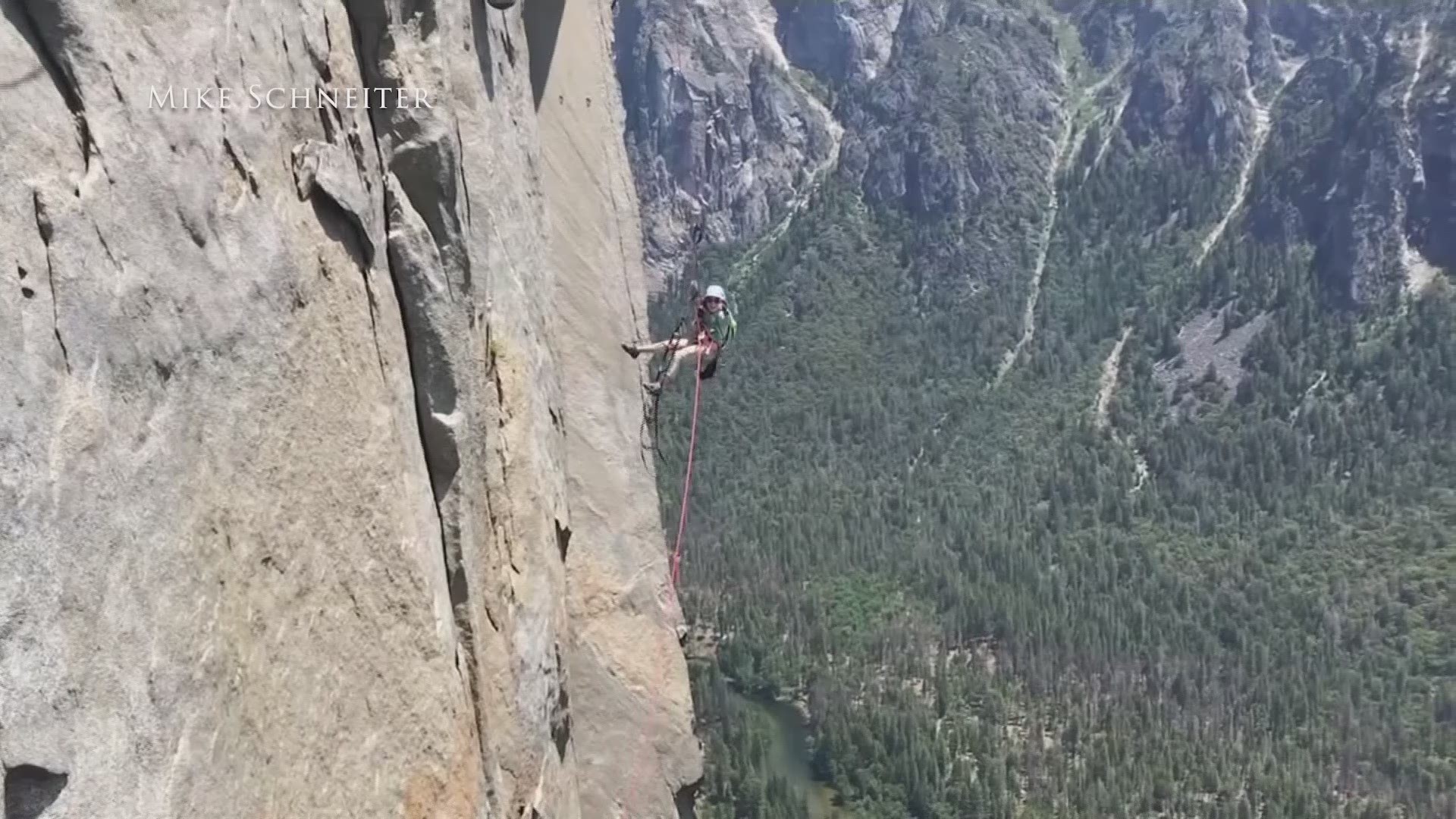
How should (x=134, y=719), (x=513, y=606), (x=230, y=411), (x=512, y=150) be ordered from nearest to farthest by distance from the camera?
1. (x=134, y=719)
2. (x=230, y=411)
3. (x=513, y=606)
4. (x=512, y=150)

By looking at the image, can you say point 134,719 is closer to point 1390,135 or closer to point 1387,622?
point 1387,622

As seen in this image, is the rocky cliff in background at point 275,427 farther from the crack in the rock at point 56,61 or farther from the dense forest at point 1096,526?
the dense forest at point 1096,526

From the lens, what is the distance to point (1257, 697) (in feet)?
334

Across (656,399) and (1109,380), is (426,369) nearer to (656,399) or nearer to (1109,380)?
(656,399)

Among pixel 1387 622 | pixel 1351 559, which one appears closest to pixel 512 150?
pixel 1387 622

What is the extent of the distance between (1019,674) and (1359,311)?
291 ft

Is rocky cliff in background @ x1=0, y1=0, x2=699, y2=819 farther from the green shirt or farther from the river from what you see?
the river

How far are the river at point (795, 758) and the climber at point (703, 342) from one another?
70306 mm

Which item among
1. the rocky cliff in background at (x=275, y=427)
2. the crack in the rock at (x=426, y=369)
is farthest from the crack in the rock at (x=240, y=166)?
the crack in the rock at (x=426, y=369)

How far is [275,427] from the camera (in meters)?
6.20

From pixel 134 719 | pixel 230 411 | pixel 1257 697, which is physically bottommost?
pixel 1257 697

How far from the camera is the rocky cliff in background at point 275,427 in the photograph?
463 cm

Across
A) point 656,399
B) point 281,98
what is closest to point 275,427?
point 281,98

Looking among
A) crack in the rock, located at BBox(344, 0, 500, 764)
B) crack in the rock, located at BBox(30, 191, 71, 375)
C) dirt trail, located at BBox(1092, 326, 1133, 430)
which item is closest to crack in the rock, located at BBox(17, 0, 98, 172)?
crack in the rock, located at BBox(30, 191, 71, 375)
